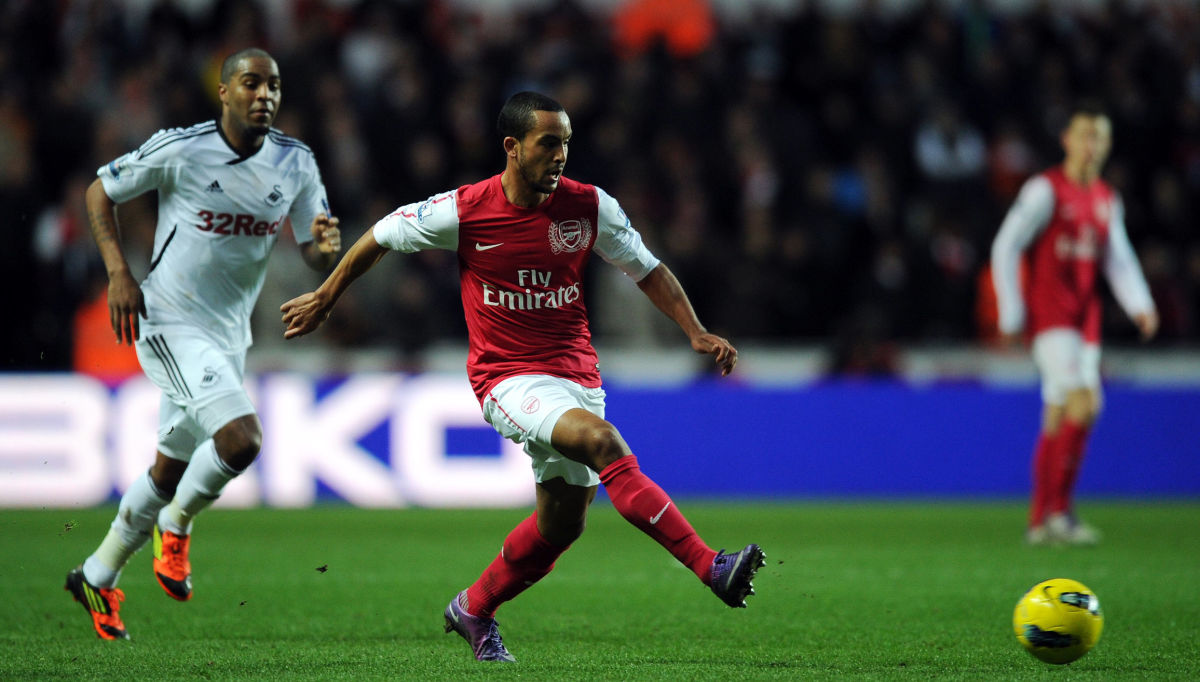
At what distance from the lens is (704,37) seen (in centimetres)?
1644

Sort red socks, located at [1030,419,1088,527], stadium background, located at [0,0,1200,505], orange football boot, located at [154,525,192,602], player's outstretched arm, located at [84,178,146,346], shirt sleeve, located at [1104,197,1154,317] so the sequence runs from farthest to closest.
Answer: stadium background, located at [0,0,1200,505] < shirt sleeve, located at [1104,197,1154,317] < red socks, located at [1030,419,1088,527] < orange football boot, located at [154,525,192,602] < player's outstretched arm, located at [84,178,146,346]

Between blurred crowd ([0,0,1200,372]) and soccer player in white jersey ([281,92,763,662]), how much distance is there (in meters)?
7.88

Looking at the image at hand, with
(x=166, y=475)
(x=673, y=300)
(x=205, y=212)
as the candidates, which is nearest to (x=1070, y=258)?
(x=673, y=300)

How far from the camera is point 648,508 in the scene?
16.1ft

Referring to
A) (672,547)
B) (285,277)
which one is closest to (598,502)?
(285,277)

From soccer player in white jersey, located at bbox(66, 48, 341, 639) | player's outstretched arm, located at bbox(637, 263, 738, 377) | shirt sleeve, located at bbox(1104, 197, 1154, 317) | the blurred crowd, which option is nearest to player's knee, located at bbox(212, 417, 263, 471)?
soccer player in white jersey, located at bbox(66, 48, 341, 639)

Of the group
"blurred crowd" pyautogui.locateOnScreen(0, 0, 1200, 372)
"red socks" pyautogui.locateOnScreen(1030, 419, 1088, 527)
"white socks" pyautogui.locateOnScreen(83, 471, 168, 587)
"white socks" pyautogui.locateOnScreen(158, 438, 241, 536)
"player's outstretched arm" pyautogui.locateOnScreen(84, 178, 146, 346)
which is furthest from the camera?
"blurred crowd" pyautogui.locateOnScreen(0, 0, 1200, 372)

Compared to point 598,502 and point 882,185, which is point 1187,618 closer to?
point 598,502

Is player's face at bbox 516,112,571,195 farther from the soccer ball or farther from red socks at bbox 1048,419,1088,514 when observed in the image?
red socks at bbox 1048,419,1088,514

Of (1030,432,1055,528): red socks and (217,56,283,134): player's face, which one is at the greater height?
(1030,432,1055,528): red socks

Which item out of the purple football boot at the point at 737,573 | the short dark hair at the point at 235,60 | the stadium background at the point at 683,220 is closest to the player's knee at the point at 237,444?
the short dark hair at the point at 235,60

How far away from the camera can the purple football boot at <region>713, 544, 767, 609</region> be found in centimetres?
456

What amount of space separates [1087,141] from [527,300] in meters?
5.68

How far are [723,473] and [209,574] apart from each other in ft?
19.1
